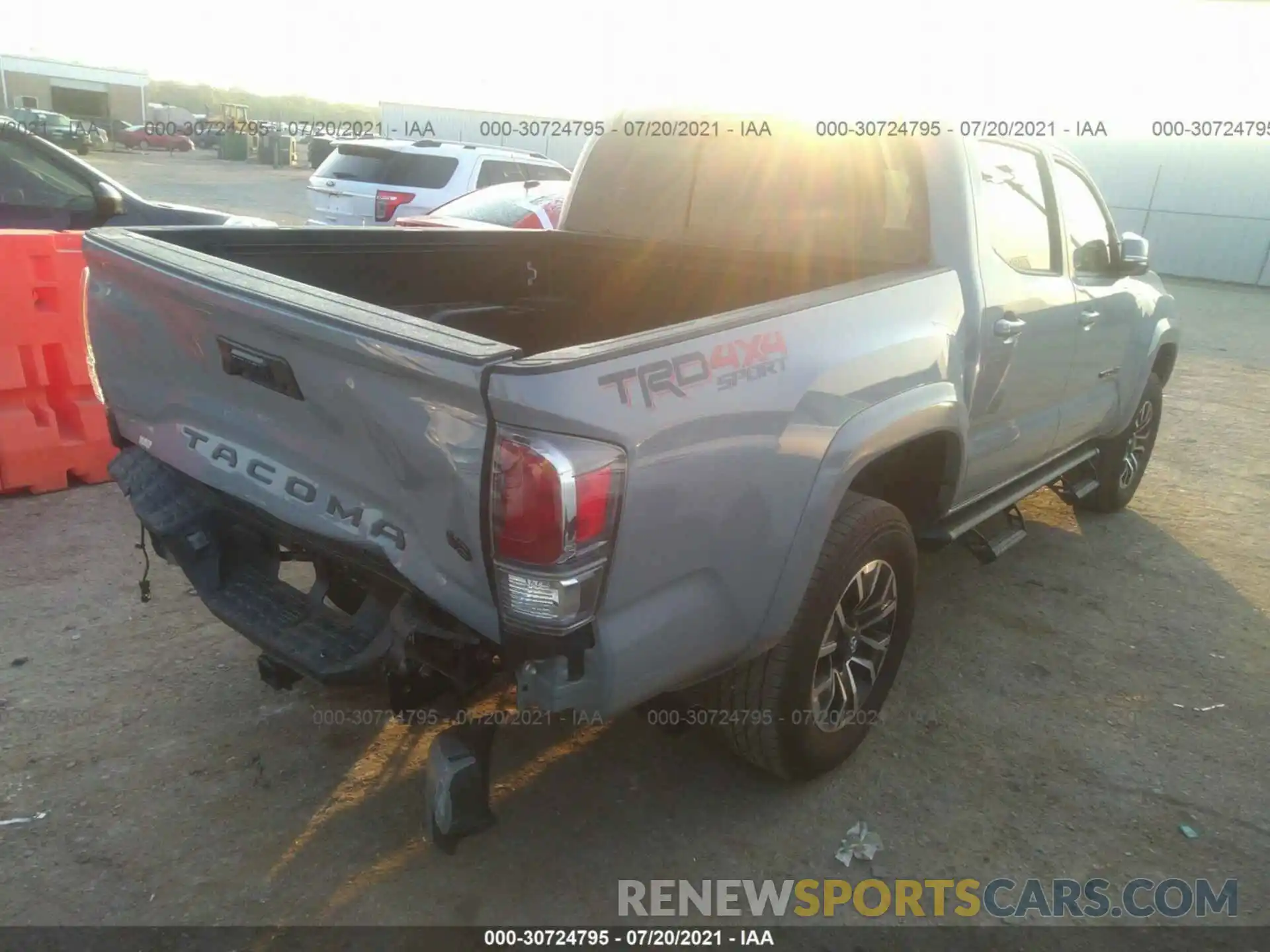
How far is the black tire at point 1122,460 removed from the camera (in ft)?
16.8

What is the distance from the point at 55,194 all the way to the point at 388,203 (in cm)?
417

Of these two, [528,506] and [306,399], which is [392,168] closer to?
[306,399]

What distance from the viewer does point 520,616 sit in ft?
6.31

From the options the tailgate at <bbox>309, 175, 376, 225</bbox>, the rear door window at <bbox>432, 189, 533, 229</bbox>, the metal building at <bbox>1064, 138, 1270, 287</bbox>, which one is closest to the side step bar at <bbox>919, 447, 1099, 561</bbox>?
the rear door window at <bbox>432, 189, 533, 229</bbox>

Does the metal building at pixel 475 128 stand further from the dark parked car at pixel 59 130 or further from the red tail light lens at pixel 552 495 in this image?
the red tail light lens at pixel 552 495

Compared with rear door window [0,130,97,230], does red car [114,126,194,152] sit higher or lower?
lower

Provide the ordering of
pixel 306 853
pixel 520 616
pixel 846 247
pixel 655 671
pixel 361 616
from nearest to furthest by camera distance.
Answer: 1. pixel 520 616
2. pixel 655 671
3. pixel 361 616
4. pixel 306 853
5. pixel 846 247

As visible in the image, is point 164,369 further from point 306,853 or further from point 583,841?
point 583,841

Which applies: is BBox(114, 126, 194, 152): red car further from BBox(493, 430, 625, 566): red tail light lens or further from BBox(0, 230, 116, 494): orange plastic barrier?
BBox(493, 430, 625, 566): red tail light lens

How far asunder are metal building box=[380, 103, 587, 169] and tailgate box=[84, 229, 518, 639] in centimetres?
2590

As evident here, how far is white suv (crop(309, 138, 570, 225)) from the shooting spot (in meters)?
10.5

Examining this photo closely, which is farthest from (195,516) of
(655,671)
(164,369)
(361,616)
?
(655,671)

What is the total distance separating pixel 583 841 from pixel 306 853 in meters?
0.76

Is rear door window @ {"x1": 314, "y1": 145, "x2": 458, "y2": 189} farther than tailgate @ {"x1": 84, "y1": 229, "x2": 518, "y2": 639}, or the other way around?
rear door window @ {"x1": 314, "y1": 145, "x2": 458, "y2": 189}
